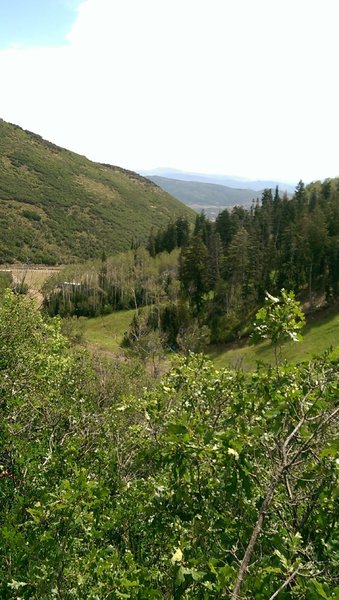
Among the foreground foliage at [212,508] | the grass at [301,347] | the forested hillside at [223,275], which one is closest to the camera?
the foreground foliage at [212,508]

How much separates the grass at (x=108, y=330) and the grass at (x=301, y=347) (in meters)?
21.3

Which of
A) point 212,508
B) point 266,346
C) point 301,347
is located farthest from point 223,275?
point 212,508

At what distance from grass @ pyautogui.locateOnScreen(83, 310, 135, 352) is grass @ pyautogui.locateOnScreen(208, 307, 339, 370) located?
21.3 metres

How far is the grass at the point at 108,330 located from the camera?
8515 centimetres

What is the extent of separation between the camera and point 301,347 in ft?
214

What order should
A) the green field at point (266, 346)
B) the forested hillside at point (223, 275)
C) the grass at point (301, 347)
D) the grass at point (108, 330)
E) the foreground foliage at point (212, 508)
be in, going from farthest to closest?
the grass at point (108, 330) < the forested hillside at point (223, 275) < the grass at point (301, 347) < the green field at point (266, 346) < the foreground foliage at point (212, 508)

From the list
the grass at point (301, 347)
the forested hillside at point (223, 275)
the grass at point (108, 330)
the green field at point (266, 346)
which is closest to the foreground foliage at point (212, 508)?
the green field at point (266, 346)

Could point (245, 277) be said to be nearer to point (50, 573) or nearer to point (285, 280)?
point (285, 280)

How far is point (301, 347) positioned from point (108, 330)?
4521cm

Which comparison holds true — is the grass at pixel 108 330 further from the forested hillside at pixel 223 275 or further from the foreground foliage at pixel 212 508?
the foreground foliage at pixel 212 508

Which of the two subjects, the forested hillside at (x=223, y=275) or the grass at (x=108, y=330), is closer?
the forested hillside at (x=223, y=275)

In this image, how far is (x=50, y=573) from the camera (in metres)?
5.76

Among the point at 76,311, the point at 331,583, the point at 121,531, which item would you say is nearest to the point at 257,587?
the point at 331,583

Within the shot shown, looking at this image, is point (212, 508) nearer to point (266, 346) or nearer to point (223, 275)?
point (266, 346)
